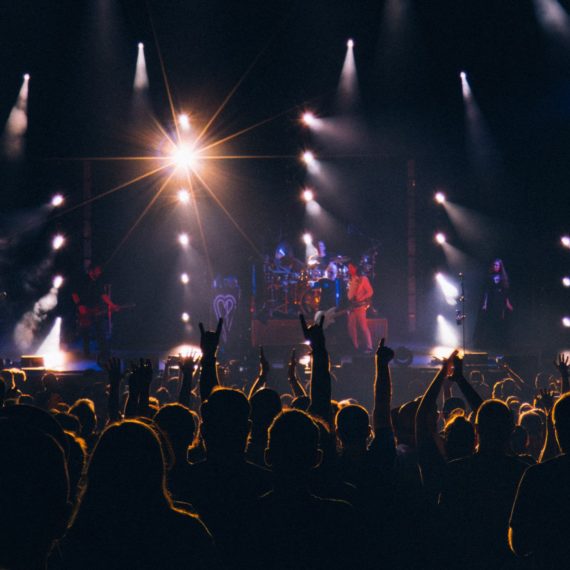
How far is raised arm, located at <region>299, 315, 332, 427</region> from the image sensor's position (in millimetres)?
3898

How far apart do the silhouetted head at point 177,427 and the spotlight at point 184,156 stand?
18221 mm

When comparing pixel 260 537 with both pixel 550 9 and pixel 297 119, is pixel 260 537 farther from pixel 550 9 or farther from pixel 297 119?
pixel 297 119

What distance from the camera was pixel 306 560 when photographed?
215 cm

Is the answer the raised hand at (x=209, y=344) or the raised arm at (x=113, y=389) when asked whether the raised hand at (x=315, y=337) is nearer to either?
the raised hand at (x=209, y=344)

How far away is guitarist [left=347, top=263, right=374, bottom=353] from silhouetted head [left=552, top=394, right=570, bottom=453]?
51.6 feet

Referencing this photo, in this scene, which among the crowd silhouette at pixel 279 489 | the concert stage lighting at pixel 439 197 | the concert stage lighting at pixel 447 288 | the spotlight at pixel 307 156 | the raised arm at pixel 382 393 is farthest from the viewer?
the concert stage lighting at pixel 447 288

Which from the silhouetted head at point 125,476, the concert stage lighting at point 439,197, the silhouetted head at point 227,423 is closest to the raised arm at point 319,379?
the silhouetted head at point 227,423

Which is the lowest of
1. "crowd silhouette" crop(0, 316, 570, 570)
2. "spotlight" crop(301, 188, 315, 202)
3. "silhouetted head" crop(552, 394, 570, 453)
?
"crowd silhouette" crop(0, 316, 570, 570)

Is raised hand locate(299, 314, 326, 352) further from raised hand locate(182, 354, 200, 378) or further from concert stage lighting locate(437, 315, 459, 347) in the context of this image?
concert stage lighting locate(437, 315, 459, 347)

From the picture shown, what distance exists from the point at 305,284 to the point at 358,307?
2.47 metres

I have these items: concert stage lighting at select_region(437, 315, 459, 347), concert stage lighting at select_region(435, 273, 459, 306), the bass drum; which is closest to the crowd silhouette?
the bass drum

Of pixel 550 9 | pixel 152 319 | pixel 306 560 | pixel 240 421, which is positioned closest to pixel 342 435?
pixel 240 421

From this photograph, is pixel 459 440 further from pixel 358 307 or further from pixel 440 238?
pixel 440 238

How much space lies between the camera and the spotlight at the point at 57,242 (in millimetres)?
20422
